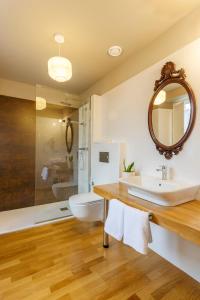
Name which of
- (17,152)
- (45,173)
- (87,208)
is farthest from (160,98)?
(17,152)

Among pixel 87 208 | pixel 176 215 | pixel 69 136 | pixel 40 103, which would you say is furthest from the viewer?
pixel 69 136

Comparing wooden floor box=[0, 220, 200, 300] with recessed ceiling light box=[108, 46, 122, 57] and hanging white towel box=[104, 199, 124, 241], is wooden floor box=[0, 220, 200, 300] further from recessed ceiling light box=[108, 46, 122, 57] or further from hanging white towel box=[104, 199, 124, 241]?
recessed ceiling light box=[108, 46, 122, 57]

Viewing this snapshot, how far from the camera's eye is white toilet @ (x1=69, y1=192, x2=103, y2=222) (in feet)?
6.84

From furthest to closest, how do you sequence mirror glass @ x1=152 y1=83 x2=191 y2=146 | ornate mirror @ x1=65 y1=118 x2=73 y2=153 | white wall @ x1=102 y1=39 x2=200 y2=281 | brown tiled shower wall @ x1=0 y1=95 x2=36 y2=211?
1. ornate mirror @ x1=65 y1=118 x2=73 y2=153
2. brown tiled shower wall @ x1=0 y1=95 x2=36 y2=211
3. mirror glass @ x1=152 y1=83 x2=191 y2=146
4. white wall @ x1=102 y1=39 x2=200 y2=281

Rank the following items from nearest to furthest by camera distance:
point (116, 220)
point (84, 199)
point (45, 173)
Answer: point (116, 220) → point (84, 199) → point (45, 173)

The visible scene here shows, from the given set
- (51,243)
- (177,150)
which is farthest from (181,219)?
(51,243)

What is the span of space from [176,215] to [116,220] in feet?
1.75

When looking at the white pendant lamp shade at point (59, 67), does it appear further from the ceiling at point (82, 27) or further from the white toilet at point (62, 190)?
the white toilet at point (62, 190)

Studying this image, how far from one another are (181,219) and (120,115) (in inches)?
66.1

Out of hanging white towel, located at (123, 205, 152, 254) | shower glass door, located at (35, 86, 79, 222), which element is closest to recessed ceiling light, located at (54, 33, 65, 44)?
shower glass door, located at (35, 86, 79, 222)

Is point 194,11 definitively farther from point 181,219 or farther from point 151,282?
point 151,282

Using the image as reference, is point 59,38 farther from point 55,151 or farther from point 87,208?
point 87,208

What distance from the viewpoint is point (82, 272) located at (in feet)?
5.02

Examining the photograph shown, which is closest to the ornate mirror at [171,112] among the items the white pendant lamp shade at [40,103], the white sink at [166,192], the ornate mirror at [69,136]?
the white sink at [166,192]
